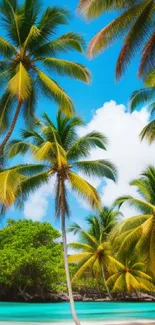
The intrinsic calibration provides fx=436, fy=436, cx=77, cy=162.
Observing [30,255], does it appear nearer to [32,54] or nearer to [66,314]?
[66,314]

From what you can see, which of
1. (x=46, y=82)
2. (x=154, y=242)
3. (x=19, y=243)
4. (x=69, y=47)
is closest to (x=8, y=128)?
(x=46, y=82)

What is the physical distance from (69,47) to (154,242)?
28.8ft

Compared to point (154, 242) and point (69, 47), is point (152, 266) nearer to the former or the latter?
point (154, 242)

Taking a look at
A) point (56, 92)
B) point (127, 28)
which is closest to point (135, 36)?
point (127, 28)

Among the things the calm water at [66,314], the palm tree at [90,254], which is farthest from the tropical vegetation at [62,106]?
the palm tree at [90,254]

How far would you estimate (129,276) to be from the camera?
115ft

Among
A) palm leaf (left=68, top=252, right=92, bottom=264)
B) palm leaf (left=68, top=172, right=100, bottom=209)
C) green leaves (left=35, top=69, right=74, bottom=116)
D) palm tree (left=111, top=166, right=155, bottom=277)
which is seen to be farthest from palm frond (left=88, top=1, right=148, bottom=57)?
palm leaf (left=68, top=252, right=92, bottom=264)

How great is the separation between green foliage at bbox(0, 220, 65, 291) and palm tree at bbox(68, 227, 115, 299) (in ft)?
12.2

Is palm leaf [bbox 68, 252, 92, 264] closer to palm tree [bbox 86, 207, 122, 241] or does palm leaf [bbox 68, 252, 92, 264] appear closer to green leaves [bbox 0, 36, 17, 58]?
palm tree [bbox 86, 207, 122, 241]

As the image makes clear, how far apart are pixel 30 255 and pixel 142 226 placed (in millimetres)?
19441

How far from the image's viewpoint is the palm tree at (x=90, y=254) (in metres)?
33.8

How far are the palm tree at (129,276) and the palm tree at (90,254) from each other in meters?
1.22

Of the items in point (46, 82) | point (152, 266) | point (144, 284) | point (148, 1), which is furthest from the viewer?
point (144, 284)

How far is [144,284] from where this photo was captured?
3622cm
